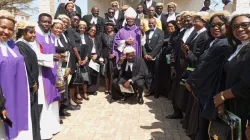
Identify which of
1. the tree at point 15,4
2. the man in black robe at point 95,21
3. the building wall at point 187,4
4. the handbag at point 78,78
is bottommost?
the handbag at point 78,78

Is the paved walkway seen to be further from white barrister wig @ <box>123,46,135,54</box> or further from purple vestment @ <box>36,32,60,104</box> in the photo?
white barrister wig @ <box>123,46,135,54</box>

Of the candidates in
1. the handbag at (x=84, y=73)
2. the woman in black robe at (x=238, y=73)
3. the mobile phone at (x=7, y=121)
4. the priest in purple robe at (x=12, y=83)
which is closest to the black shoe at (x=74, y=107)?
the handbag at (x=84, y=73)

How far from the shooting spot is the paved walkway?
15.3 feet

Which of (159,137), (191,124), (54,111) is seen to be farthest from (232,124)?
(54,111)

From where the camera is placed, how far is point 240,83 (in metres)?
2.31

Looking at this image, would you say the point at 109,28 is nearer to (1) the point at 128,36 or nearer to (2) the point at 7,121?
(1) the point at 128,36

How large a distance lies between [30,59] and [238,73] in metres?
2.55

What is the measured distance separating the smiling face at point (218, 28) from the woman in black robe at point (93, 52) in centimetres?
406

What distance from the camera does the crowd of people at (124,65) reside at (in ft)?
8.77

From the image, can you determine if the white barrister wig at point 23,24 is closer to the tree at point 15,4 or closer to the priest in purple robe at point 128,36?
the priest in purple robe at point 128,36

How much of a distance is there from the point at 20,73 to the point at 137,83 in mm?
3772

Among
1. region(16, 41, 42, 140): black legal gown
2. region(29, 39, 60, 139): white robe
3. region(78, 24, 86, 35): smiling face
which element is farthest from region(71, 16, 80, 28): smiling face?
region(16, 41, 42, 140): black legal gown

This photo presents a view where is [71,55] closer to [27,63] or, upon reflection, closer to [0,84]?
[27,63]

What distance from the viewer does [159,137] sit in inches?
181
